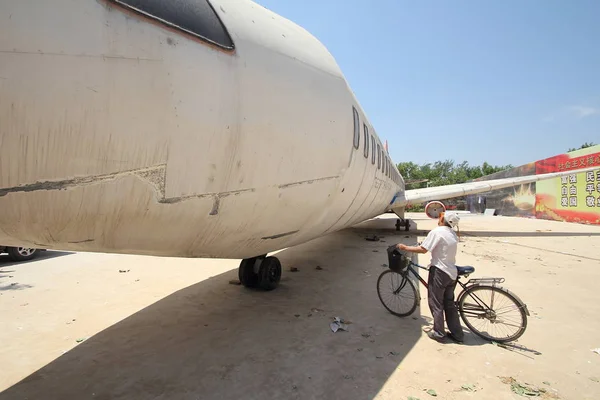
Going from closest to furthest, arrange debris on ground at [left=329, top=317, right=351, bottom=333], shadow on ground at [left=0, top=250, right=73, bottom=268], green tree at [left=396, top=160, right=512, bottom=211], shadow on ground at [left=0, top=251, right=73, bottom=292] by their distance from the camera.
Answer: debris on ground at [left=329, top=317, right=351, bottom=333], shadow on ground at [left=0, top=251, right=73, bottom=292], shadow on ground at [left=0, top=250, right=73, bottom=268], green tree at [left=396, top=160, right=512, bottom=211]

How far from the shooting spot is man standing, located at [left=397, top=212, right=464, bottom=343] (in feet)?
11.7

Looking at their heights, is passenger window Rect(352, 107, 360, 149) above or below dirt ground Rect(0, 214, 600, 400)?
above

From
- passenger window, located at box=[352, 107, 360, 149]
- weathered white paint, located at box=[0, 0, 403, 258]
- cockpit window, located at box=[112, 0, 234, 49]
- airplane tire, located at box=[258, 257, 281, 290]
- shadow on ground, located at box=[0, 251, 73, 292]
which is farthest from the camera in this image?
shadow on ground, located at box=[0, 251, 73, 292]

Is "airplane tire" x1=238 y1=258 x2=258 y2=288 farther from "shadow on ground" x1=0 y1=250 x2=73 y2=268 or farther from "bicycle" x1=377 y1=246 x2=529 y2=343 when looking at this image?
"shadow on ground" x1=0 y1=250 x2=73 y2=268

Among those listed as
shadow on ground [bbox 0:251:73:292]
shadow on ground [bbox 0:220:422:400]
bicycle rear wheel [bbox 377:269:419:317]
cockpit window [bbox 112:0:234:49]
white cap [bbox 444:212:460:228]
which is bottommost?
shadow on ground [bbox 0:251:73:292]

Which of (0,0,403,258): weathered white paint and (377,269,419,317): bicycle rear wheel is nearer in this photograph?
(0,0,403,258): weathered white paint

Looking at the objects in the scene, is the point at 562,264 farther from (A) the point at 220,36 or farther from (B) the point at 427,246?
(A) the point at 220,36

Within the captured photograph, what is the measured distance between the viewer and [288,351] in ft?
11.1

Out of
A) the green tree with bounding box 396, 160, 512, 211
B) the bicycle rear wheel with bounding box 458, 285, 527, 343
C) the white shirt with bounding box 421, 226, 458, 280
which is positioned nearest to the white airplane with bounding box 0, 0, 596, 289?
→ the white shirt with bounding box 421, 226, 458, 280

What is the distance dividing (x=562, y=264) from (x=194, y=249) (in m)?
8.77

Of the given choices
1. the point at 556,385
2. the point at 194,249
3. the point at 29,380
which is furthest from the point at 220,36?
the point at 556,385

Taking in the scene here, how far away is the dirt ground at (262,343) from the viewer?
277cm

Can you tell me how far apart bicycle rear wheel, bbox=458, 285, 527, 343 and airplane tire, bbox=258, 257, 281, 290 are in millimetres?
2883

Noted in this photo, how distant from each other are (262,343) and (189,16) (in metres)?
3.20
